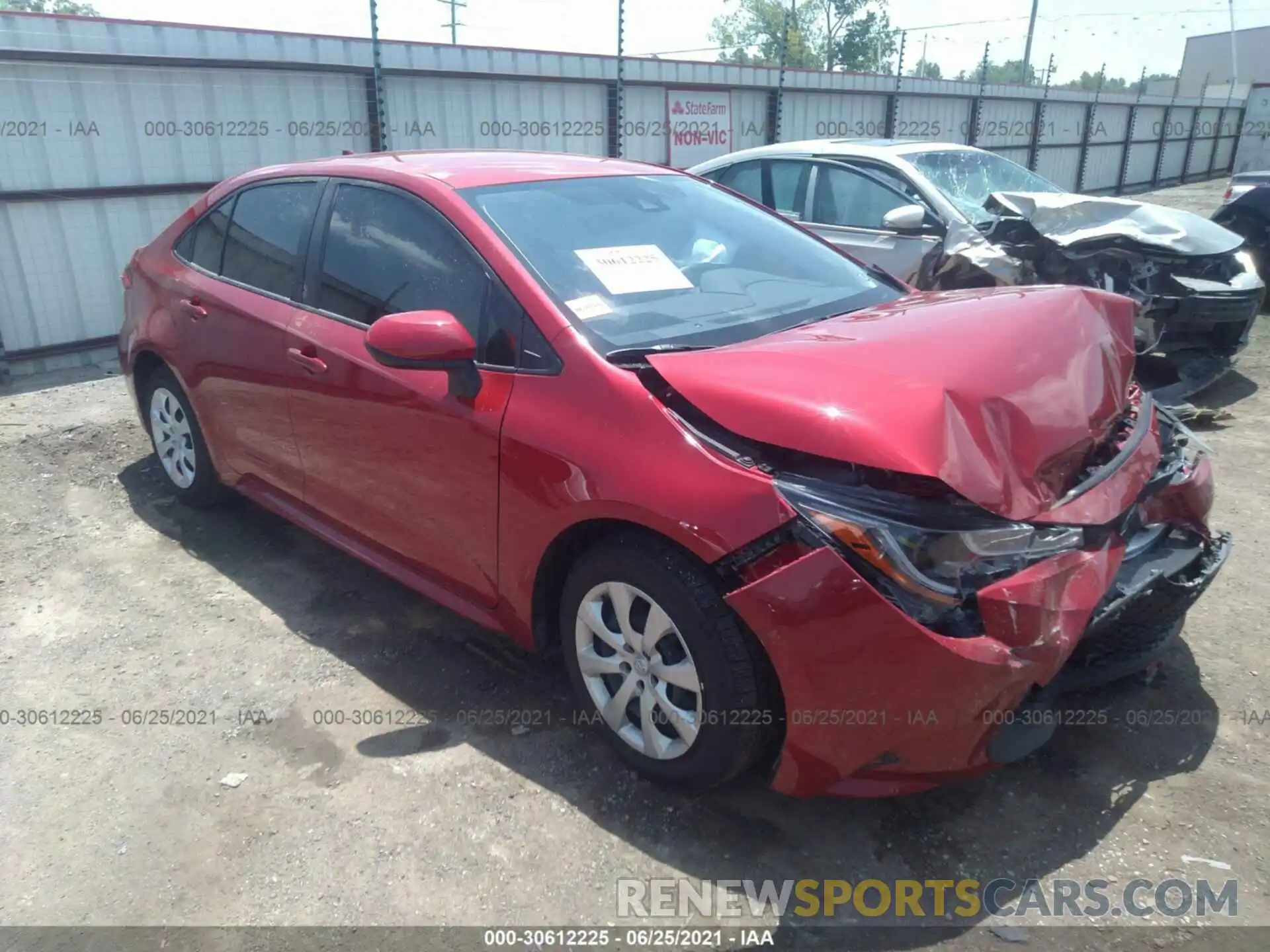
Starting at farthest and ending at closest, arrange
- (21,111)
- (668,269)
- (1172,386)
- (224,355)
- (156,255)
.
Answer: (21,111), (1172,386), (156,255), (224,355), (668,269)

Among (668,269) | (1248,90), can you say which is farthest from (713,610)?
Result: (1248,90)

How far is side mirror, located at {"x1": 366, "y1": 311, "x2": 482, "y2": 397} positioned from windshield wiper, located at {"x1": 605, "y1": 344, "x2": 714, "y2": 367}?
0.46m

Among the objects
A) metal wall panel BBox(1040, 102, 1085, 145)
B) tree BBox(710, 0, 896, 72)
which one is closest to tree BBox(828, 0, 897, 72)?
tree BBox(710, 0, 896, 72)

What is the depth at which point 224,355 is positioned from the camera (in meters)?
3.91

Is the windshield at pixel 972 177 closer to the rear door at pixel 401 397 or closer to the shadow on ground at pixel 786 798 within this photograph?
the shadow on ground at pixel 786 798

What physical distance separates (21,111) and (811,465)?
723cm

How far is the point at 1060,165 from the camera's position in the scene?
2117 centimetres

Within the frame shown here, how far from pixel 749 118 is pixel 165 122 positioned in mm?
8027

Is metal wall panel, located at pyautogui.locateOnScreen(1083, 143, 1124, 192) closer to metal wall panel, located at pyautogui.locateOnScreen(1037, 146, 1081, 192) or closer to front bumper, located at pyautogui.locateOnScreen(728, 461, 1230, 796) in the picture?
metal wall panel, located at pyautogui.locateOnScreen(1037, 146, 1081, 192)

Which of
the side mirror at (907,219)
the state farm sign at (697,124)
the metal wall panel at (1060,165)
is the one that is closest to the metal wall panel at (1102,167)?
the metal wall panel at (1060,165)

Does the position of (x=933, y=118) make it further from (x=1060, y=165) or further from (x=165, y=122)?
(x=165, y=122)

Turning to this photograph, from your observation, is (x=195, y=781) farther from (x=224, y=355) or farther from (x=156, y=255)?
(x=156, y=255)

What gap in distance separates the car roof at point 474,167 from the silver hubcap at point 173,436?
1232 mm

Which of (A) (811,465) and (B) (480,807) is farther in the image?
(B) (480,807)
